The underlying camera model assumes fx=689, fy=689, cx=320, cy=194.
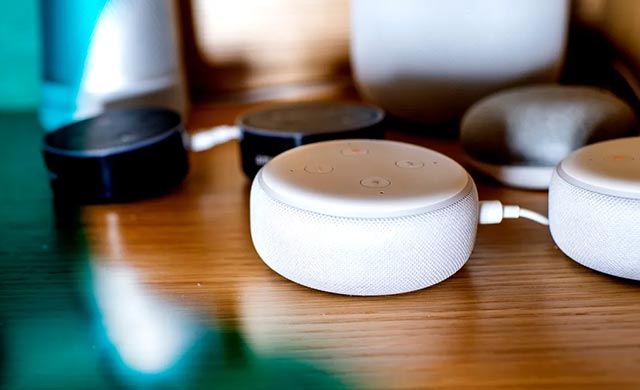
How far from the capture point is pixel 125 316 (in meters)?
0.42

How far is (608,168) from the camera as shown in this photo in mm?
436

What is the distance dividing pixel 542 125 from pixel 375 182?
193 mm

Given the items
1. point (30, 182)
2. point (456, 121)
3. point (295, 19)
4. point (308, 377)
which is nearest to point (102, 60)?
point (30, 182)

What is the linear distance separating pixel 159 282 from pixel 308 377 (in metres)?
0.15

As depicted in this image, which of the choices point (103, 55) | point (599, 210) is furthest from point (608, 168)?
point (103, 55)

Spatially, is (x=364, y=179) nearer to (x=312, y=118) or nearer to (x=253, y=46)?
(x=312, y=118)

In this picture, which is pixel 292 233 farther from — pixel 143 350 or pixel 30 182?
pixel 30 182

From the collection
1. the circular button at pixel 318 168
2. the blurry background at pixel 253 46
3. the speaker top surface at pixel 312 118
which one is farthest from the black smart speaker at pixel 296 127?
the blurry background at pixel 253 46

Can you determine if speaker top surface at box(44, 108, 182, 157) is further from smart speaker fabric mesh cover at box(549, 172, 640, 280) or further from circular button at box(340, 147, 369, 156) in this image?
smart speaker fabric mesh cover at box(549, 172, 640, 280)

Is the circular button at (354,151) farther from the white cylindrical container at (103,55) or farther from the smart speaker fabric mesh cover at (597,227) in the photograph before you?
the white cylindrical container at (103,55)

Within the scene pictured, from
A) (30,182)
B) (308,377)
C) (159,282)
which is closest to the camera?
(308,377)

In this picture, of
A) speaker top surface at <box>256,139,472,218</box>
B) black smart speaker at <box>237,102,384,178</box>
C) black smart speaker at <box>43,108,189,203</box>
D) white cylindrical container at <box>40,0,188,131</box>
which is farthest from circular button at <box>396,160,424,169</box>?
white cylindrical container at <box>40,0,188,131</box>

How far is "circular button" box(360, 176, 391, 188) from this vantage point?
43cm

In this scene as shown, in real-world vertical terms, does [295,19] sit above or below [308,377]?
above
